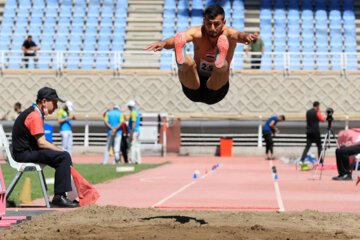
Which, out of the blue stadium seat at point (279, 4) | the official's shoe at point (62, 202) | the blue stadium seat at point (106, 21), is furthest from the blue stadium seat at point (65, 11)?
the official's shoe at point (62, 202)

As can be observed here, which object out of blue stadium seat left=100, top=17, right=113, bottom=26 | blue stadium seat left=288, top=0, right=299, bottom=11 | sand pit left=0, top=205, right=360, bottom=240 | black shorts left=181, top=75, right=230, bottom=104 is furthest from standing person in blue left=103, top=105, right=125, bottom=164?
blue stadium seat left=288, top=0, right=299, bottom=11

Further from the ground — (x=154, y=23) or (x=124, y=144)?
(x=154, y=23)

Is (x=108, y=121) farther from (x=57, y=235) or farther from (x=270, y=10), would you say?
(x=270, y=10)

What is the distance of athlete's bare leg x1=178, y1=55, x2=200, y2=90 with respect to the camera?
686 cm

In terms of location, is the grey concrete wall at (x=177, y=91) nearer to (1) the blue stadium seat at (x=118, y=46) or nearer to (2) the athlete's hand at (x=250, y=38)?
(1) the blue stadium seat at (x=118, y=46)

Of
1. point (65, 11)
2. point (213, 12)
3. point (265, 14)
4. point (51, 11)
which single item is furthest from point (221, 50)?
point (51, 11)

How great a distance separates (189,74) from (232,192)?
16.5ft

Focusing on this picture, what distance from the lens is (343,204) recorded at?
9555 millimetres

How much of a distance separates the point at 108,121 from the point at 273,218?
12634mm

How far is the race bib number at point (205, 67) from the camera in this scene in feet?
23.8

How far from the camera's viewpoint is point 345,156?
13938mm

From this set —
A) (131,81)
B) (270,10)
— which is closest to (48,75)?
(131,81)

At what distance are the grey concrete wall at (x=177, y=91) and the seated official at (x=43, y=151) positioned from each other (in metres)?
20.0

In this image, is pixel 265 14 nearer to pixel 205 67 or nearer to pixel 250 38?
pixel 205 67
